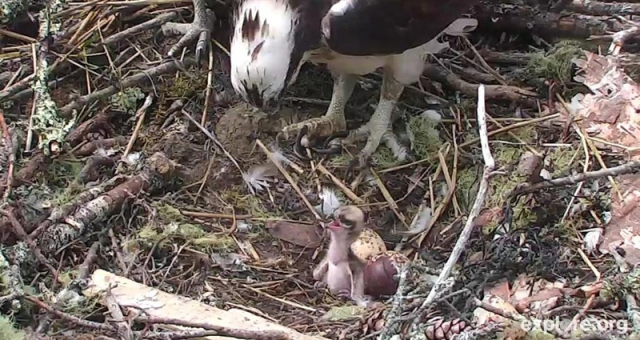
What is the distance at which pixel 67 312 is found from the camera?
2779mm

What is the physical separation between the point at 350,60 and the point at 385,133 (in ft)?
1.18

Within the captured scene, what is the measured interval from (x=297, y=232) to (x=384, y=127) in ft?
2.19

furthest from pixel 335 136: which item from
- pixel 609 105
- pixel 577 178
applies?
pixel 577 178

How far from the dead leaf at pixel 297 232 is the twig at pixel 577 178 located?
0.73m

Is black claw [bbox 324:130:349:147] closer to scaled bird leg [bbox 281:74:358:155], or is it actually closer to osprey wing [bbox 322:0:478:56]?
scaled bird leg [bbox 281:74:358:155]

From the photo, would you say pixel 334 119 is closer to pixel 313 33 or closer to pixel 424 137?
pixel 424 137

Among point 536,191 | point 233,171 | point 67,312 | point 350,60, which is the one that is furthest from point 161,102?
point 536,191

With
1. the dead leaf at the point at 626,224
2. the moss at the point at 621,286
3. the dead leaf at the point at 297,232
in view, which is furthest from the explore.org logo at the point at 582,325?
the dead leaf at the point at 297,232

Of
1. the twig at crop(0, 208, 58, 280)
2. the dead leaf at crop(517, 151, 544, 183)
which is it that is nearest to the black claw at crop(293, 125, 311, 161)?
the dead leaf at crop(517, 151, 544, 183)

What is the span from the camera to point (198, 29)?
3.99 metres

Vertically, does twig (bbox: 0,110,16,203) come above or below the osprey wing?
below

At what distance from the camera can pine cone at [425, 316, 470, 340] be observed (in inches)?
101

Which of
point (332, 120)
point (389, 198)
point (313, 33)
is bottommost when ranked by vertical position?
point (389, 198)

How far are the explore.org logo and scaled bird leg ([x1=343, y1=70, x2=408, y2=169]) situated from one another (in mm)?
1351
